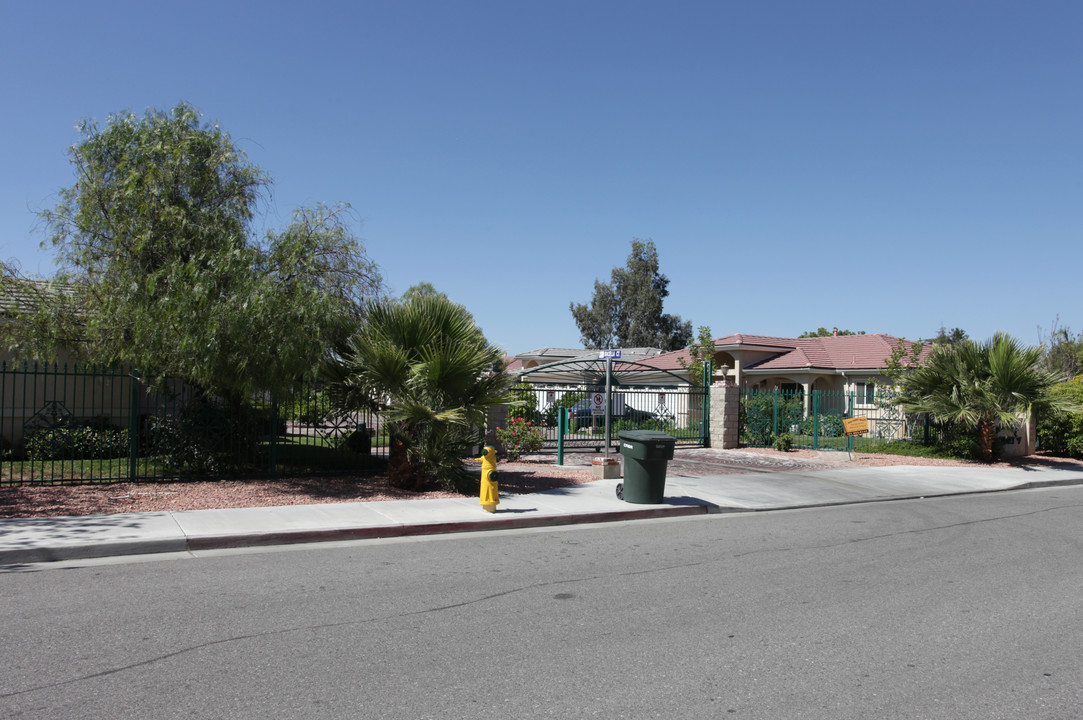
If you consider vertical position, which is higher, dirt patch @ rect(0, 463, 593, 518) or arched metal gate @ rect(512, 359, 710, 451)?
arched metal gate @ rect(512, 359, 710, 451)

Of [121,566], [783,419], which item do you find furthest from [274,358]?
[783,419]

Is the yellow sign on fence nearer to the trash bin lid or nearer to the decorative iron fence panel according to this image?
the decorative iron fence panel

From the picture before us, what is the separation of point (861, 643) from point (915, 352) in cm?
2719

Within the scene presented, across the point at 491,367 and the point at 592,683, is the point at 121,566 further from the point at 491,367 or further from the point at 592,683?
the point at 491,367

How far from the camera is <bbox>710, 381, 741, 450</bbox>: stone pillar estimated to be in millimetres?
22688

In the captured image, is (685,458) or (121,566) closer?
(121,566)

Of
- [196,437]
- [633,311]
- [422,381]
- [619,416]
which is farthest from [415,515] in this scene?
[633,311]

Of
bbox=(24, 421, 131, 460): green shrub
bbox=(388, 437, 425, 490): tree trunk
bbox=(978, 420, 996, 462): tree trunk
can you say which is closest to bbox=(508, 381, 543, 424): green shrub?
bbox=(388, 437, 425, 490): tree trunk

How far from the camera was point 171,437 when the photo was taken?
44.1ft

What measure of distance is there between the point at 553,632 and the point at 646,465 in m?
6.71

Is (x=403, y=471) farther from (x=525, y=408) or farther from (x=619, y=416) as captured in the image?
(x=619, y=416)

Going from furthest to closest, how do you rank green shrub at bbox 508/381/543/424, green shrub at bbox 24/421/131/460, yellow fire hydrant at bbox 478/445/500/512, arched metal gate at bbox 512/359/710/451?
1. arched metal gate at bbox 512/359/710/451
2. green shrub at bbox 508/381/543/424
3. green shrub at bbox 24/421/131/460
4. yellow fire hydrant at bbox 478/445/500/512

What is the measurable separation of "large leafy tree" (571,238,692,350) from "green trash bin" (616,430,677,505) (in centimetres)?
4572

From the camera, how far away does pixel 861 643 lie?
5691 millimetres
